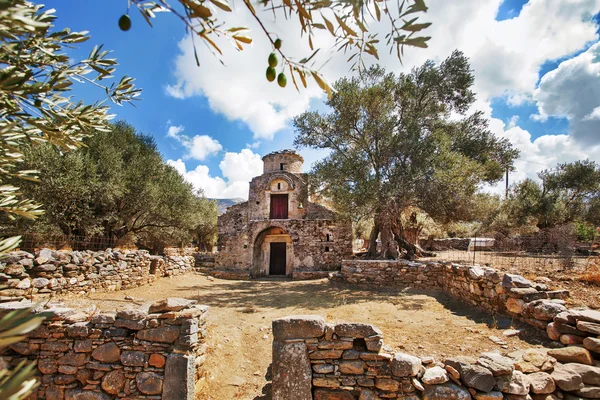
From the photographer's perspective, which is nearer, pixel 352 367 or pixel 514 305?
pixel 352 367

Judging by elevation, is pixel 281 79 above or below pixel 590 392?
above

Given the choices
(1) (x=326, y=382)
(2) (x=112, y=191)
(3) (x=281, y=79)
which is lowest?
(1) (x=326, y=382)

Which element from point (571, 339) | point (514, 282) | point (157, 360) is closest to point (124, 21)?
point (157, 360)

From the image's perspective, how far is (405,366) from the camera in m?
3.60

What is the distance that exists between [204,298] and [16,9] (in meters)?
9.86

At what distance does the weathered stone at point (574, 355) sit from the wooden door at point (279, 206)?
17621mm

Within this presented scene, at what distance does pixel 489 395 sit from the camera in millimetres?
3334

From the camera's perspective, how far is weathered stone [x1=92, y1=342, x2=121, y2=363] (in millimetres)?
4273

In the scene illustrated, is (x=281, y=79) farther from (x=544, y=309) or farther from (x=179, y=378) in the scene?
(x=544, y=309)

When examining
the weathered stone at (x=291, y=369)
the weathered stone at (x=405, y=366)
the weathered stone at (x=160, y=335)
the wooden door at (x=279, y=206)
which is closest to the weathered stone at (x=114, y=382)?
the weathered stone at (x=160, y=335)

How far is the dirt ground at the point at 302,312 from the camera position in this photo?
472cm

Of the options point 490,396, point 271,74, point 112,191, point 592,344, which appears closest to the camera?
point 271,74

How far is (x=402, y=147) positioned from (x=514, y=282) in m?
8.15

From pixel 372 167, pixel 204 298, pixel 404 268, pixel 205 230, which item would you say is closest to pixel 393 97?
pixel 372 167
